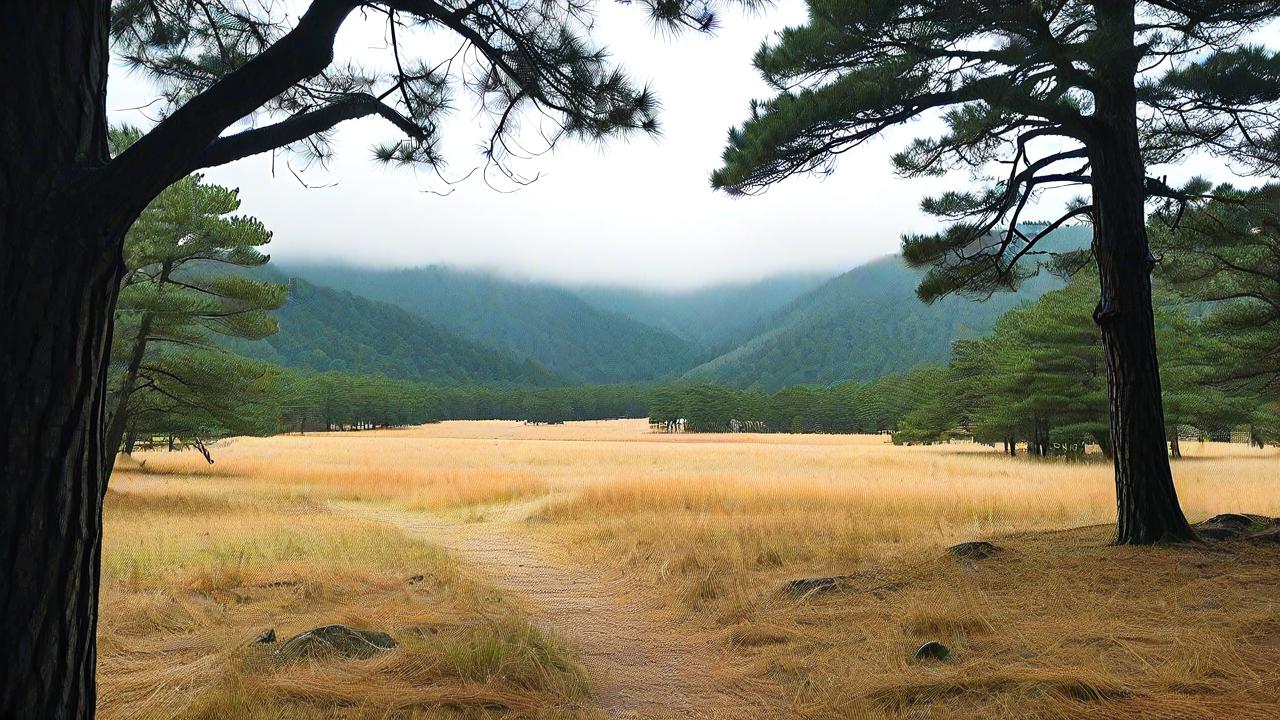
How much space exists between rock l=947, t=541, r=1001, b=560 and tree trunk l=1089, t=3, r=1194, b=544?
4.09 ft

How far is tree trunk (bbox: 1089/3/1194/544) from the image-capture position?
22.3ft

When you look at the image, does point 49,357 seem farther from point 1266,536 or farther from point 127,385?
point 127,385

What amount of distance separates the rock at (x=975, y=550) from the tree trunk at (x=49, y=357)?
6.58 meters

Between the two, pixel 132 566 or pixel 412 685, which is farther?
pixel 132 566

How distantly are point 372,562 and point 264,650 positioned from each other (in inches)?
138

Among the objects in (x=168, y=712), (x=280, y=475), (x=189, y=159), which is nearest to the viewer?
(x=189, y=159)

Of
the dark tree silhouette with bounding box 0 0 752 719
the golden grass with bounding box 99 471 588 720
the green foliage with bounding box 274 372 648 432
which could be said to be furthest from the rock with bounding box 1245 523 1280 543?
the green foliage with bounding box 274 372 648 432

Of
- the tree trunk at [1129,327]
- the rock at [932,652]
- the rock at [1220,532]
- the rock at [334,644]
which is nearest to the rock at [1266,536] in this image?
the rock at [1220,532]

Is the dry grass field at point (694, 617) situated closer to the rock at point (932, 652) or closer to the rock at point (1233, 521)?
the rock at point (932, 652)

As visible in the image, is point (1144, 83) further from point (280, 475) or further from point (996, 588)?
point (280, 475)

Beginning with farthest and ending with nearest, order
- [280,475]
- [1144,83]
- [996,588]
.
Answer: [280,475] < [1144,83] < [996,588]

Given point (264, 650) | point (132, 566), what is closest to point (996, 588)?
point (264, 650)

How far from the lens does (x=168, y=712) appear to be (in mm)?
3199

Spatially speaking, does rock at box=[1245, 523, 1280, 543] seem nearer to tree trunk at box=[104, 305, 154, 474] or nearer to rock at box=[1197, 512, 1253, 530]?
rock at box=[1197, 512, 1253, 530]
